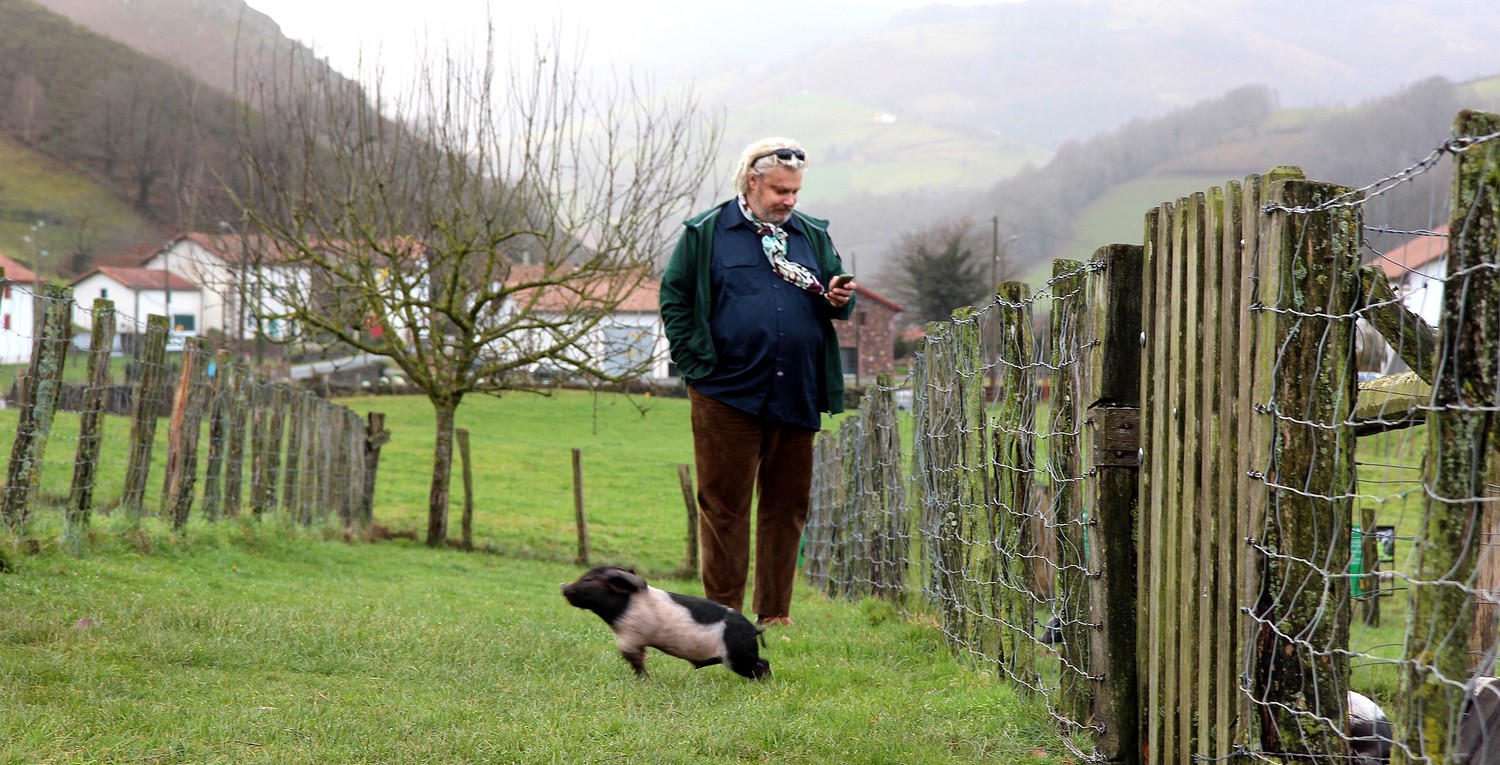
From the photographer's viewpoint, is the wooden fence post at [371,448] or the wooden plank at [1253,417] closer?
the wooden plank at [1253,417]

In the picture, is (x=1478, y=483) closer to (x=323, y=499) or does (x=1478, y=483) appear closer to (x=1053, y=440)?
(x=1053, y=440)

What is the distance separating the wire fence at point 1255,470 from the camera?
200 cm

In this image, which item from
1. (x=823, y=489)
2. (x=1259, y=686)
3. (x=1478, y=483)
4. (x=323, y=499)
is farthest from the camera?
(x=323, y=499)

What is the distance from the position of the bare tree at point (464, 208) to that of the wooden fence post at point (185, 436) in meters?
7.76

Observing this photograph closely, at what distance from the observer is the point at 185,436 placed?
980cm

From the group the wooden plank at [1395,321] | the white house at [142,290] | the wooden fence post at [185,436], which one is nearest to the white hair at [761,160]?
the wooden plank at [1395,321]

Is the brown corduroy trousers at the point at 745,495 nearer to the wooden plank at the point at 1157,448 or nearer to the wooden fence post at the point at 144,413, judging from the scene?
the wooden plank at the point at 1157,448

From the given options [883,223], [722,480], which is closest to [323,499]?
[722,480]

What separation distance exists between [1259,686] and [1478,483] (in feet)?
2.87

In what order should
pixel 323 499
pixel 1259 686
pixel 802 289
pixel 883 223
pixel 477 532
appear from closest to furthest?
pixel 1259 686, pixel 802 289, pixel 323 499, pixel 477 532, pixel 883 223

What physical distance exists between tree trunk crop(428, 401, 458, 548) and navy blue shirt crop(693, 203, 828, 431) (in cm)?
1372

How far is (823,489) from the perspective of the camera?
472 inches

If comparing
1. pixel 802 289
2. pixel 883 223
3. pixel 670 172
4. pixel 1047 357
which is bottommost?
pixel 1047 357

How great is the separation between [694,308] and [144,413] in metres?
5.11
